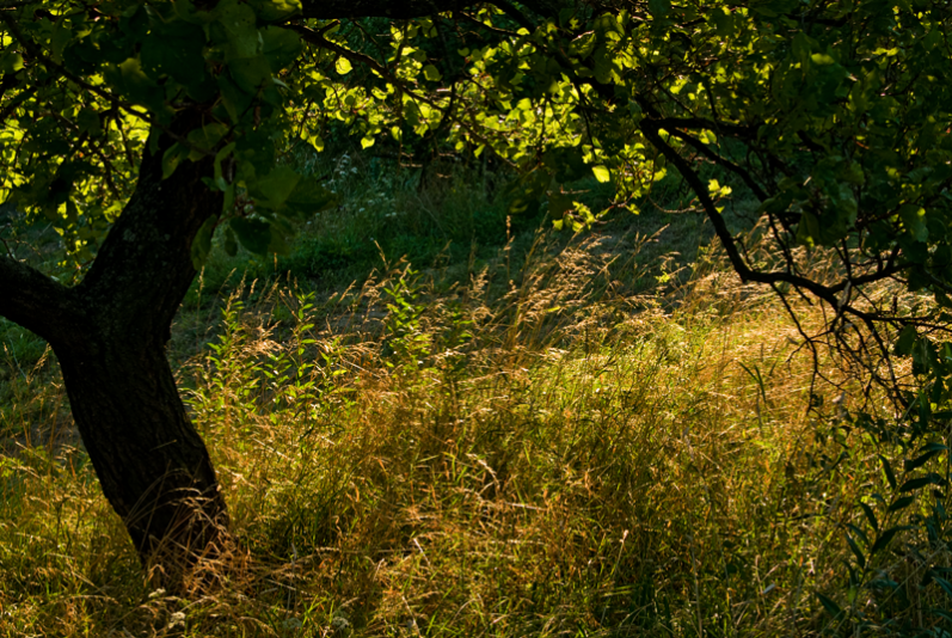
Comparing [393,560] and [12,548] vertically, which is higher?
[393,560]

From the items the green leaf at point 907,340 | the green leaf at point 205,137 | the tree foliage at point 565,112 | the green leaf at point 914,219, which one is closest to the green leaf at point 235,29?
the tree foliage at point 565,112

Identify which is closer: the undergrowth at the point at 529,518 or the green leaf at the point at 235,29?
the green leaf at the point at 235,29

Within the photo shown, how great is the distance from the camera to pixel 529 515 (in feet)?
8.35

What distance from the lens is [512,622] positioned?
209 cm

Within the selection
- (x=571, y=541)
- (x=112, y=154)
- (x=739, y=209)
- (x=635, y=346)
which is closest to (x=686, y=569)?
(x=571, y=541)

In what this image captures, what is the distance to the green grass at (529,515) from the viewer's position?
6.71 feet

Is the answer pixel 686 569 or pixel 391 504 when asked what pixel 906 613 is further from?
pixel 391 504

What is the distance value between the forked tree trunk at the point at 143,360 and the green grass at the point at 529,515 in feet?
0.56

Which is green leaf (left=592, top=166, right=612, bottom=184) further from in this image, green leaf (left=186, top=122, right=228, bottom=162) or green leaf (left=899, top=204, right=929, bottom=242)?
green leaf (left=186, top=122, right=228, bottom=162)

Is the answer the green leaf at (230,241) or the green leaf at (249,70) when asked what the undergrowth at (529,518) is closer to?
the green leaf at (230,241)

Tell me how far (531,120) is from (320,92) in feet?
2.90

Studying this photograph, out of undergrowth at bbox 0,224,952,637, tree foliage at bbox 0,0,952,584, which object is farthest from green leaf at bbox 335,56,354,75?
undergrowth at bbox 0,224,952,637

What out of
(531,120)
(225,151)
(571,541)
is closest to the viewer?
(225,151)

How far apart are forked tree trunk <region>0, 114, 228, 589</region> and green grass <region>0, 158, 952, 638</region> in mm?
172
